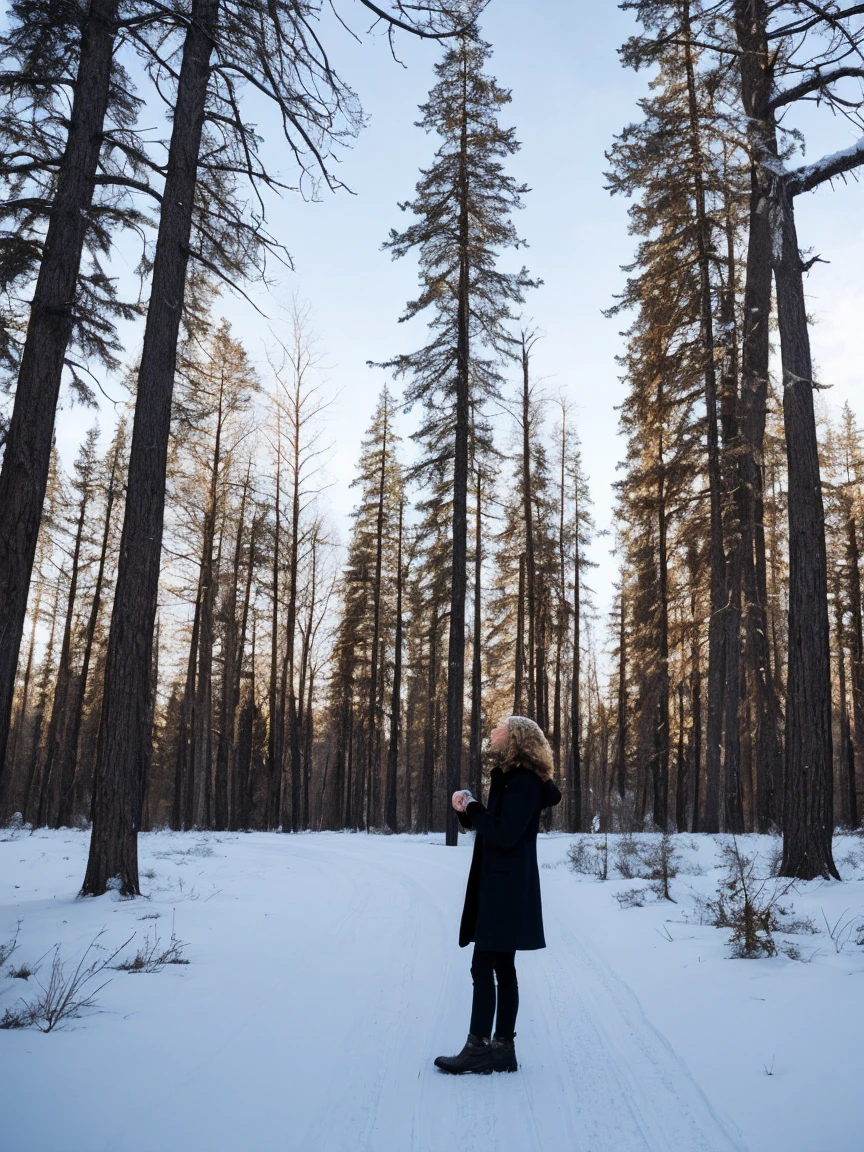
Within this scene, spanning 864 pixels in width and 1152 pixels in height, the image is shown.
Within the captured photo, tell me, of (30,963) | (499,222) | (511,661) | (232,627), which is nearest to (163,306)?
(30,963)

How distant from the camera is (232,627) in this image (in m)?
26.7

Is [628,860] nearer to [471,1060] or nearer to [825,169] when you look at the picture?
[471,1060]

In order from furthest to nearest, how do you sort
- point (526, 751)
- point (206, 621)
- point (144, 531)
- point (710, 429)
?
point (206, 621) → point (710, 429) → point (144, 531) → point (526, 751)

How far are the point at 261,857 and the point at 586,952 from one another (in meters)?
8.37

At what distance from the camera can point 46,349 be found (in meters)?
8.10

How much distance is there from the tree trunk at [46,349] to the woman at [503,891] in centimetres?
580

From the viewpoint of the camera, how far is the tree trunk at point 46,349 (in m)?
7.45

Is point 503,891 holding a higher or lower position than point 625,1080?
higher

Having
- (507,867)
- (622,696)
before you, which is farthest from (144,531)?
(622,696)

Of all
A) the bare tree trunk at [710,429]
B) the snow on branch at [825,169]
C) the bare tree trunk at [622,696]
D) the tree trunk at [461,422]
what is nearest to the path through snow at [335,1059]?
the snow on branch at [825,169]

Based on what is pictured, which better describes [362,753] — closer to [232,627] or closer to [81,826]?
[232,627]

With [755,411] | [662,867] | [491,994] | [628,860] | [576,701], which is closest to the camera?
[491,994]

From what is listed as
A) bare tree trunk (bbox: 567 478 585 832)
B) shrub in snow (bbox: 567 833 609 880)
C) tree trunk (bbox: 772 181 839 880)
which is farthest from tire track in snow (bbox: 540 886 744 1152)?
bare tree trunk (bbox: 567 478 585 832)

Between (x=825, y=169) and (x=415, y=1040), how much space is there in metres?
11.0
